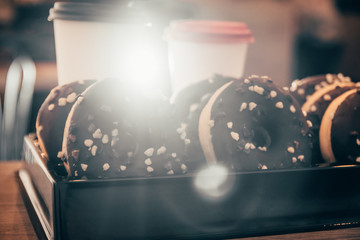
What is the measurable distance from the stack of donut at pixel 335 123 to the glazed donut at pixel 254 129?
0.06 meters

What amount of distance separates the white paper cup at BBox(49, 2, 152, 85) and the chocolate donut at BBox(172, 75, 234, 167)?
7.9 inches

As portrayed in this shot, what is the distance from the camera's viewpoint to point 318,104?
0.92m

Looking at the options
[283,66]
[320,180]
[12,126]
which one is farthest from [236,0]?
[320,180]

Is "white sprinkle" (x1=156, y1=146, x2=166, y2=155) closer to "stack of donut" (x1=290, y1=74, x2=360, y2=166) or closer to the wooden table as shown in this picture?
the wooden table

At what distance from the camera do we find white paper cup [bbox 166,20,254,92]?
118 centimetres

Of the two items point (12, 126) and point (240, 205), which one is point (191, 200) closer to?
point (240, 205)

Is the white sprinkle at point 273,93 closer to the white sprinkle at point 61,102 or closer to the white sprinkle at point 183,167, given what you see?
the white sprinkle at point 183,167

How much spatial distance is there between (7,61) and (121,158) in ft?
9.03

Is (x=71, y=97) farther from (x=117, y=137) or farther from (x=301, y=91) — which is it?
(x=301, y=91)

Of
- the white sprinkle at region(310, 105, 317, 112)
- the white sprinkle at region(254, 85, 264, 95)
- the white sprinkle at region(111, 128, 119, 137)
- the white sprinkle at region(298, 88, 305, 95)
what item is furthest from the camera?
the white sprinkle at region(298, 88, 305, 95)

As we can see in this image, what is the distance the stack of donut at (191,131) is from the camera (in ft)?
2.22

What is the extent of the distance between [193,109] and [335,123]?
308mm

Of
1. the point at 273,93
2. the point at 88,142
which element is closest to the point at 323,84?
the point at 273,93

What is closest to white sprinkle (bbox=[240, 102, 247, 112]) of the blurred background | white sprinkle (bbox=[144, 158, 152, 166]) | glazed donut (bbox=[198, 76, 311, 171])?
glazed donut (bbox=[198, 76, 311, 171])
